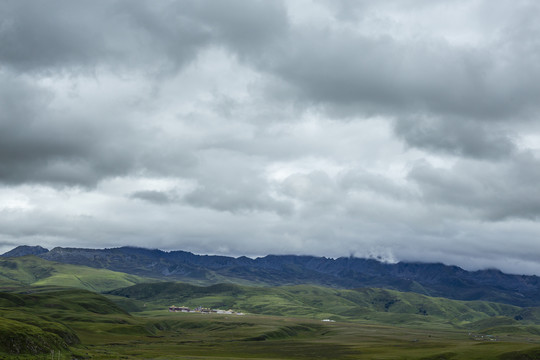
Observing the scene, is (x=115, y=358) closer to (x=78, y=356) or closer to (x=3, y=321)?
(x=78, y=356)

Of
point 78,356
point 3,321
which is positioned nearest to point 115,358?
point 78,356

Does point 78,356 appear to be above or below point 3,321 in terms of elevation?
below

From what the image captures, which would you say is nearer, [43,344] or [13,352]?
[13,352]

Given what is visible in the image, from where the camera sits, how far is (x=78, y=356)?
193 metres

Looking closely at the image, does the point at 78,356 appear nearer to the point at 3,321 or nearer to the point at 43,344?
the point at 43,344

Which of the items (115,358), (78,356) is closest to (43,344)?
(78,356)

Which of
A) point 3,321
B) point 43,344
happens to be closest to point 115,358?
point 43,344

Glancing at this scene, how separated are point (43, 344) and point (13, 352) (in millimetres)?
18567

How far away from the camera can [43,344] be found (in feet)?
627

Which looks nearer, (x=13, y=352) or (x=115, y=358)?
(x=13, y=352)

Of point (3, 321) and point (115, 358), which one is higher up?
point (3, 321)

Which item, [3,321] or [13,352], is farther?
[3,321]

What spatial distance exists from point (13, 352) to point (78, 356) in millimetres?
26845

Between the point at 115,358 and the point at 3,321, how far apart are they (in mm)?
50650
